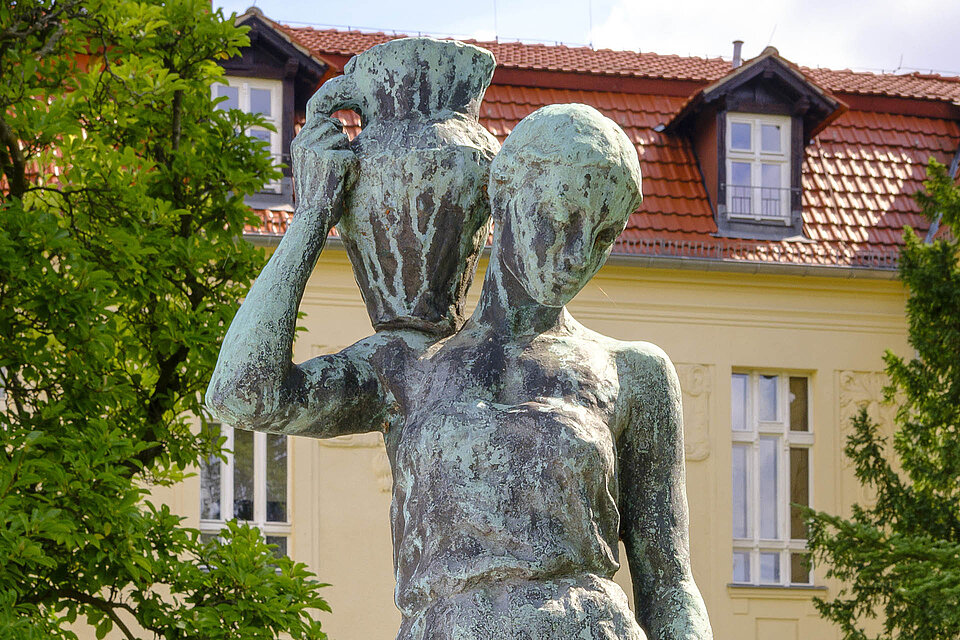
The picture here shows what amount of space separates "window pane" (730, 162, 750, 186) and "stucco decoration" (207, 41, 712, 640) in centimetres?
1571

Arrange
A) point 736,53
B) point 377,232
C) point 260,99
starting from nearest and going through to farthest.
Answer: point 377,232 < point 260,99 < point 736,53

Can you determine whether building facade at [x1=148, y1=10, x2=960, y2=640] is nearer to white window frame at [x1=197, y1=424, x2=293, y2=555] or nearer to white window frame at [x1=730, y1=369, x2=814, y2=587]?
white window frame at [x1=730, y1=369, x2=814, y2=587]

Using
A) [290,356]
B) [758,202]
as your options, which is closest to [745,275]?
[758,202]

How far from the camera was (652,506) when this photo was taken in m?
2.85

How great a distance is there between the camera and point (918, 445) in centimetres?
1429

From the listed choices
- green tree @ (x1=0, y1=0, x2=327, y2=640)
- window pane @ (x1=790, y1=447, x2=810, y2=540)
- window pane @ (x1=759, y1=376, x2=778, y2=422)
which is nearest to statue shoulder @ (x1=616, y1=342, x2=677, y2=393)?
green tree @ (x1=0, y1=0, x2=327, y2=640)

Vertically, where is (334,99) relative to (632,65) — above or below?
below

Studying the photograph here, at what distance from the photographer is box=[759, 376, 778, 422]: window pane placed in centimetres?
1838

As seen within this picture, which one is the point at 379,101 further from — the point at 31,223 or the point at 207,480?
the point at 207,480

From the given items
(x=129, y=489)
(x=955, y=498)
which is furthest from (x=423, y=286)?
(x=955, y=498)

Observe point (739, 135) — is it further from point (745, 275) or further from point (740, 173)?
point (745, 275)

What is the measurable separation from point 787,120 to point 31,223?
12.5 meters

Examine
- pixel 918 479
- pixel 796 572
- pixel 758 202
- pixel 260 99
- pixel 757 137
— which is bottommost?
pixel 796 572

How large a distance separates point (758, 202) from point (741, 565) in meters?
4.00
